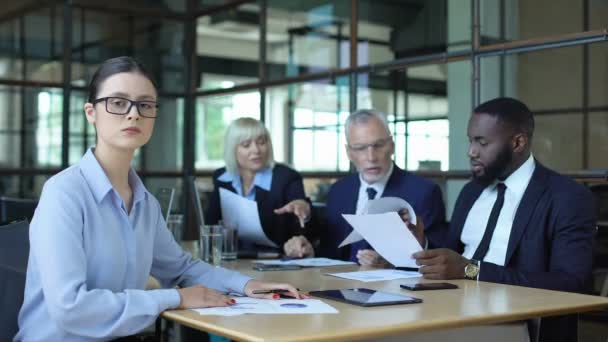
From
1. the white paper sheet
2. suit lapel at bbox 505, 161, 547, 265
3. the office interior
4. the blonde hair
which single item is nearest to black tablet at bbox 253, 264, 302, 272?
the white paper sheet

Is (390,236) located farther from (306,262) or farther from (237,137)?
A: (237,137)

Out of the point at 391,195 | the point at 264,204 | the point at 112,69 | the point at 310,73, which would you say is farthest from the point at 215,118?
the point at 112,69

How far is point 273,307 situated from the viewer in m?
1.95

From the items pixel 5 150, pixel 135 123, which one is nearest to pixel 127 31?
pixel 5 150

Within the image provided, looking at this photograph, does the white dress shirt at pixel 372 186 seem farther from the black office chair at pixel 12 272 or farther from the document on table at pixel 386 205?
the black office chair at pixel 12 272

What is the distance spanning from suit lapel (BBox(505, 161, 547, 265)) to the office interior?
80 cm

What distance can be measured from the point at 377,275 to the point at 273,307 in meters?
0.78

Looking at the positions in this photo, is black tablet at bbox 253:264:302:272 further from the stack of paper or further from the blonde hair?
the blonde hair

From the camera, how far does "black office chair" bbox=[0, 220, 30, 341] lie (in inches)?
82.6

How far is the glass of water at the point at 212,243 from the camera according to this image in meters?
3.05

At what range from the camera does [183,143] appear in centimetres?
655

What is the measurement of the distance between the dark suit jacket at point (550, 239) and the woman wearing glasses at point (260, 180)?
1203mm

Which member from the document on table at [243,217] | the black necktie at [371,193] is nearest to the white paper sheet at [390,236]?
the black necktie at [371,193]

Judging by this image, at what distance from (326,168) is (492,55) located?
154 centimetres
